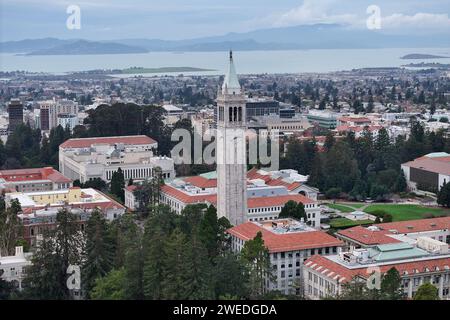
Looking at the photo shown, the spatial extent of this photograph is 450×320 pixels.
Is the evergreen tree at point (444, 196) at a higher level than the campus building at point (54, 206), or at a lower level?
lower

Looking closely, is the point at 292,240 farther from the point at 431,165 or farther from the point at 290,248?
the point at 431,165

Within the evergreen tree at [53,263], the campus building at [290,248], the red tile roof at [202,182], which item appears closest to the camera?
the evergreen tree at [53,263]

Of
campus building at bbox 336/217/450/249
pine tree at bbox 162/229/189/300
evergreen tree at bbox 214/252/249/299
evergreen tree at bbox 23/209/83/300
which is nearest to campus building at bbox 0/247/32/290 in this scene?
evergreen tree at bbox 23/209/83/300

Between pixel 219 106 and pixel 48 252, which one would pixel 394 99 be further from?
pixel 48 252

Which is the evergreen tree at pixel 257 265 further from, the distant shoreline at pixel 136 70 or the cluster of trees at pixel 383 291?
the distant shoreline at pixel 136 70

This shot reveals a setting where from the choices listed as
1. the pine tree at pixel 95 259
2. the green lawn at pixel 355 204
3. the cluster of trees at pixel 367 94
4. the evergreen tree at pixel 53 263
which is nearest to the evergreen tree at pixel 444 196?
the green lawn at pixel 355 204
